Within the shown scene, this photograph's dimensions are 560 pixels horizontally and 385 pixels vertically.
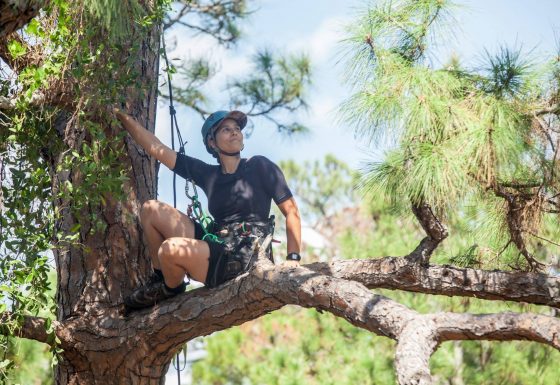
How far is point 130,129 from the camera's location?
147 inches

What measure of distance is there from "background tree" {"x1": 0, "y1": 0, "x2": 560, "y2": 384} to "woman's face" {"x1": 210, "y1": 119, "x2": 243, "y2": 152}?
1.16ft

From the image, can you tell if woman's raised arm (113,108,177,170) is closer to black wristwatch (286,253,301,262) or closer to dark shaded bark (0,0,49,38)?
black wristwatch (286,253,301,262)

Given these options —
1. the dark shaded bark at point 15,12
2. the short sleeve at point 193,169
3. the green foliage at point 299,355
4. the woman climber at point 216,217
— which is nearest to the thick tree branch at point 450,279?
the woman climber at point 216,217

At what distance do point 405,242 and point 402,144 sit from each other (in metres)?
6.33

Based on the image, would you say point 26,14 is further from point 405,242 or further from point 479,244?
point 405,242

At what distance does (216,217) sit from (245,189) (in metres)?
0.17

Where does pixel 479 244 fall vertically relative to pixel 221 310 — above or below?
above

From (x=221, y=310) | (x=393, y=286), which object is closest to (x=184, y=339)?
(x=221, y=310)

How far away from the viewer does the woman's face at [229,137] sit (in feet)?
12.5

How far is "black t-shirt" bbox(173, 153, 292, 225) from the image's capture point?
12.0ft

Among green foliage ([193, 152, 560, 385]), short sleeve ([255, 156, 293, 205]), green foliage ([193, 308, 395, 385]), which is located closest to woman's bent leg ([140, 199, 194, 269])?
short sleeve ([255, 156, 293, 205])

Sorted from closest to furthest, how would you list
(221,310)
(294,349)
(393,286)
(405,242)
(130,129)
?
(221,310)
(393,286)
(130,129)
(294,349)
(405,242)

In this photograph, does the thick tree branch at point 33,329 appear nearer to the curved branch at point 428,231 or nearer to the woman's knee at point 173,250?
the woman's knee at point 173,250

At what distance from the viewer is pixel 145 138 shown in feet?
12.2
